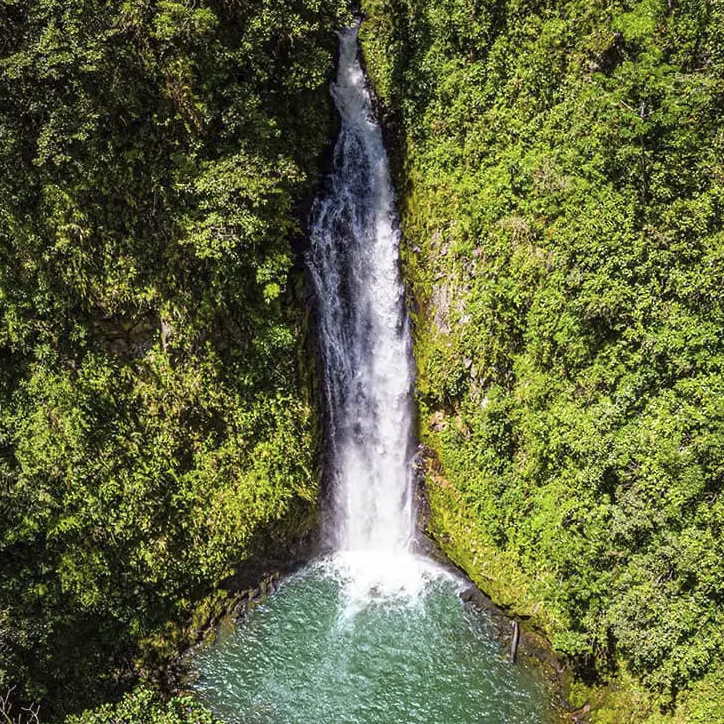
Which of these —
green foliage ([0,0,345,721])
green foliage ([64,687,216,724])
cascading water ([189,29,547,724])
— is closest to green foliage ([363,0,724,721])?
cascading water ([189,29,547,724])

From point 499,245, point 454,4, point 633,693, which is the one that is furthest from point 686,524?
point 454,4

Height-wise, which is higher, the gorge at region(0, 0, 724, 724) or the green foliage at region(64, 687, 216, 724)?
the gorge at region(0, 0, 724, 724)

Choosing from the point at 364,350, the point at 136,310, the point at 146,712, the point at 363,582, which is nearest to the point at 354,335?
the point at 364,350

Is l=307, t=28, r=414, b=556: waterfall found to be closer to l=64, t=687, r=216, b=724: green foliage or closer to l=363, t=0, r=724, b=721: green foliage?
l=363, t=0, r=724, b=721: green foliage

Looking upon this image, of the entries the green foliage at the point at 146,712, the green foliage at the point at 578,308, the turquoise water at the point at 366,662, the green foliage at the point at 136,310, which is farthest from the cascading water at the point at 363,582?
the green foliage at the point at 136,310

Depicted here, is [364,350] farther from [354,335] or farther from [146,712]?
[146,712]
